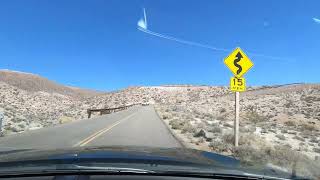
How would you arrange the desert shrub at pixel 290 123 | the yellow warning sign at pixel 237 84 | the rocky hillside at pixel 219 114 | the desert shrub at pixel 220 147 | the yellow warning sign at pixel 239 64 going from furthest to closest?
the desert shrub at pixel 290 123
the rocky hillside at pixel 219 114
the desert shrub at pixel 220 147
the yellow warning sign at pixel 239 64
the yellow warning sign at pixel 237 84

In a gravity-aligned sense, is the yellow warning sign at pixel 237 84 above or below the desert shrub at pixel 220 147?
above

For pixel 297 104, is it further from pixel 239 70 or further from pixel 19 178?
pixel 19 178

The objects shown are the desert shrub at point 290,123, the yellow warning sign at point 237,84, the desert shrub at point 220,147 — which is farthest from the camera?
the desert shrub at point 290,123

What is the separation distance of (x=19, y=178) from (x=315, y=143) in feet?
86.5

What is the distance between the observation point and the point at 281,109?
257 feet

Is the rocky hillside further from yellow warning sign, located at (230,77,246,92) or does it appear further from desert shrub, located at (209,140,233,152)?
yellow warning sign, located at (230,77,246,92)

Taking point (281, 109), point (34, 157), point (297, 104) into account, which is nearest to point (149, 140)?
point (34, 157)

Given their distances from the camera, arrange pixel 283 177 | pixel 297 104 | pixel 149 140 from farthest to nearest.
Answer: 1. pixel 297 104
2. pixel 149 140
3. pixel 283 177

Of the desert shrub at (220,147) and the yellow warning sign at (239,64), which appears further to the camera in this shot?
the desert shrub at (220,147)

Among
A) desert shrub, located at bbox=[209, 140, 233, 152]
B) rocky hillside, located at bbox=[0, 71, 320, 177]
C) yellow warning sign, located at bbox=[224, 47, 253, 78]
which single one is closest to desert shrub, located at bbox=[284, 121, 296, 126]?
rocky hillside, located at bbox=[0, 71, 320, 177]

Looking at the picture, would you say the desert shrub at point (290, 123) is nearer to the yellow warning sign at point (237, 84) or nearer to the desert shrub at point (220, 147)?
the desert shrub at point (220, 147)

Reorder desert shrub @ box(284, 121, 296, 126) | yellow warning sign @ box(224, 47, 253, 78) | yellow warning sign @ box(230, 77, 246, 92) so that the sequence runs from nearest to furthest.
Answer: yellow warning sign @ box(230, 77, 246, 92) → yellow warning sign @ box(224, 47, 253, 78) → desert shrub @ box(284, 121, 296, 126)

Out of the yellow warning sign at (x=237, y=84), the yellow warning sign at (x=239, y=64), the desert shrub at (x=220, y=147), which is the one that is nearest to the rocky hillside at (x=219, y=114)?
the desert shrub at (x=220, y=147)

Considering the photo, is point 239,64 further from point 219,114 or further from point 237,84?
point 219,114
